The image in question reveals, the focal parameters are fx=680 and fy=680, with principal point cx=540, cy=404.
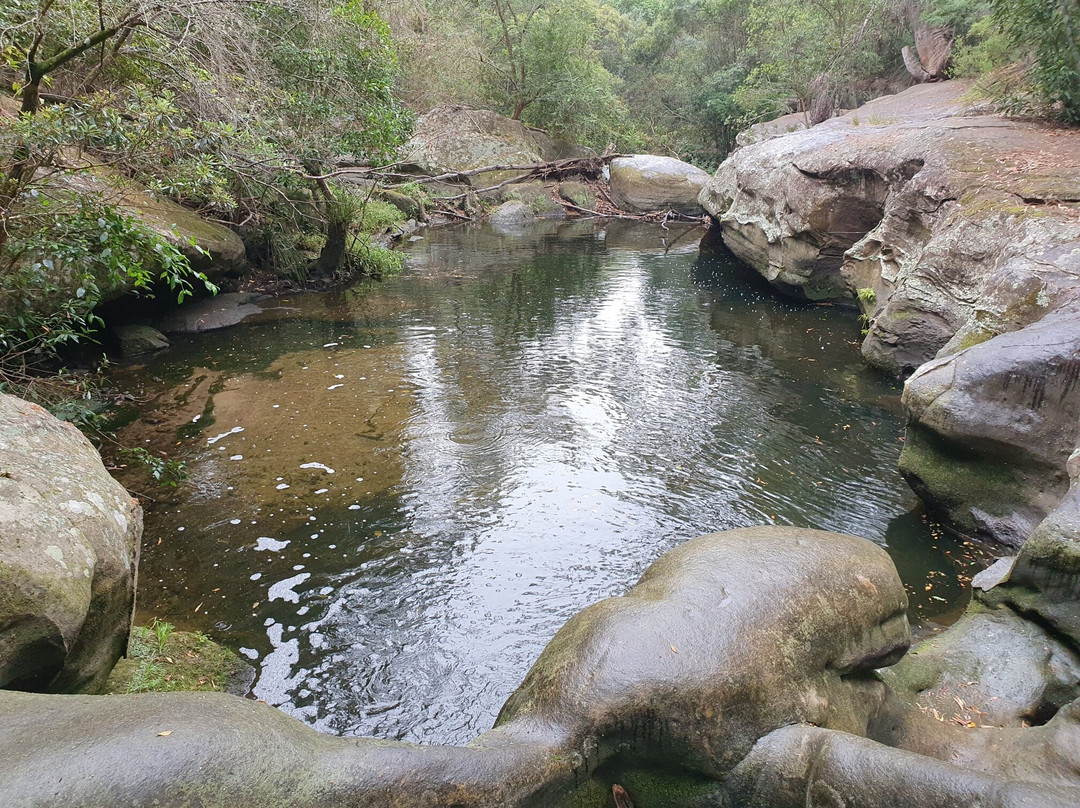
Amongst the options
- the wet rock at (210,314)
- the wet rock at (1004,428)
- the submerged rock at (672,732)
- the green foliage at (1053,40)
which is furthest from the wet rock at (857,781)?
the green foliage at (1053,40)

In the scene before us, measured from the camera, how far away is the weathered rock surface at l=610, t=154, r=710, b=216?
90.6 ft

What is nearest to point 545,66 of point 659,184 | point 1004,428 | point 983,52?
point 659,184

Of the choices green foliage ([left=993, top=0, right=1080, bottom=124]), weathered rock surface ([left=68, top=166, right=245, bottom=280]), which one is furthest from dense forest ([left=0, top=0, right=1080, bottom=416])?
weathered rock surface ([left=68, top=166, right=245, bottom=280])

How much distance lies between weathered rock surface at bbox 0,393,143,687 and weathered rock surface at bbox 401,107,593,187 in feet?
79.5

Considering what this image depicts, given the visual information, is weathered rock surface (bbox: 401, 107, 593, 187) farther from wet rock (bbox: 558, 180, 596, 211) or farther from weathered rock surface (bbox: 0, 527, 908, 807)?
weathered rock surface (bbox: 0, 527, 908, 807)

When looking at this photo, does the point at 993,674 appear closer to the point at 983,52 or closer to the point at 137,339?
the point at 137,339

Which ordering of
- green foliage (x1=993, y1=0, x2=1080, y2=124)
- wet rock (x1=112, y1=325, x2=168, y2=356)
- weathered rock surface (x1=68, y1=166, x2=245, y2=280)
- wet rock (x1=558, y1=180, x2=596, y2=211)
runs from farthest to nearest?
wet rock (x1=558, y1=180, x2=596, y2=211), wet rock (x1=112, y1=325, x2=168, y2=356), green foliage (x1=993, y1=0, x2=1080, y2=124), weathered rock surface (x1=68, y1=166, x2=245, y2=280)

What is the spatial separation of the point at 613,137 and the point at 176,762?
35.7 metres

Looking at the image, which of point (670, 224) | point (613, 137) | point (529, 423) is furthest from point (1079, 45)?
point (613, 137)

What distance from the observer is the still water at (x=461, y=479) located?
15.9 feet

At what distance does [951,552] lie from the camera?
20.1 ft

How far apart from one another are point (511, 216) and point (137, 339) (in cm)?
1877

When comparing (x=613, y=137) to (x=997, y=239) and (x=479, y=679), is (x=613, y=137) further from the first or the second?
(x=479, y=679)

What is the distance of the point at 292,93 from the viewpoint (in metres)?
11.3
